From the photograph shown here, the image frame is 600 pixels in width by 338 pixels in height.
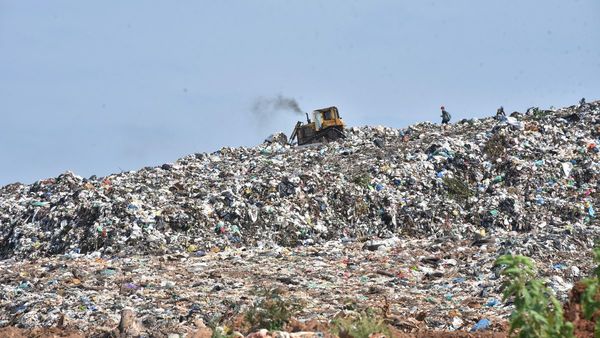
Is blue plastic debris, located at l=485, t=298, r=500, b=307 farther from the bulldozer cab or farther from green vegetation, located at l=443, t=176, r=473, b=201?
the bulldozer cab

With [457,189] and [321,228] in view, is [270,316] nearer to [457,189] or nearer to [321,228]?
[321,228]

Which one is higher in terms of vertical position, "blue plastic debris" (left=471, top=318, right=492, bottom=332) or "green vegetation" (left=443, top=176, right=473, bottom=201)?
"green vegetation" (left=443, top=176, right=473, bottom=201)

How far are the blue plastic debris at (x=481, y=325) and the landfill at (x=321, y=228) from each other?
0.02m

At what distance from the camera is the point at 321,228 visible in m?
13.9

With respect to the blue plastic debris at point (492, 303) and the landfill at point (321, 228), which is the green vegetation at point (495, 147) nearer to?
the landfill at point (321, 228)

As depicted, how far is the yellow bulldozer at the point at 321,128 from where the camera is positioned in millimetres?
20734

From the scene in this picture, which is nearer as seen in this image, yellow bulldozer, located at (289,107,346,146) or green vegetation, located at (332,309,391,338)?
green vegetation, located at (332,309,391,338)

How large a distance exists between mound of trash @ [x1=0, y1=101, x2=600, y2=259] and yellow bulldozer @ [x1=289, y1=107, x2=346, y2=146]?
2.95 metres

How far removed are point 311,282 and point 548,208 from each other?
606 cm

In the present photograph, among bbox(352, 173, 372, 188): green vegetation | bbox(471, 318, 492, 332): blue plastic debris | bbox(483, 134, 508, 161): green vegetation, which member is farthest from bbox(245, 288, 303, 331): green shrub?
bbox(483, 134, 508, 161): green vegetation

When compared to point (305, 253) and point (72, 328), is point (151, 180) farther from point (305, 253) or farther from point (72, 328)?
point (72, 328)

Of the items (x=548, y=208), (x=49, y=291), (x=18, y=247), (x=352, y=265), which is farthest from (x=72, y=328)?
(x=548, y=208)

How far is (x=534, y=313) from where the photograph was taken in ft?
13.1

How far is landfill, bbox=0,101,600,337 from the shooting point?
30.1 feet
